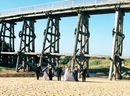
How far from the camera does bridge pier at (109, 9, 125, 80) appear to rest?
24.2m

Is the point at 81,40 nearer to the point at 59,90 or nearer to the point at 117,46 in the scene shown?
the point at 117,46

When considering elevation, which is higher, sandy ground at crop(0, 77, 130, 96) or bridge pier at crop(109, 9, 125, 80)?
bridge pier at crop(109, 9, 125, 80)

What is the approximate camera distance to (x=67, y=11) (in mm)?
28641

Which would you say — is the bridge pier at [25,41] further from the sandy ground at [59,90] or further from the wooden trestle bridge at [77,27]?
the sandy ground at [59,90]

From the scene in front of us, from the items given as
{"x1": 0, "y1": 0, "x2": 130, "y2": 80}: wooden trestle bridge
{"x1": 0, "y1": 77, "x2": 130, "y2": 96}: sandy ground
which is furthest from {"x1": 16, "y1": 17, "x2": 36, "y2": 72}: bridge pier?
{"x1": 0, "y1": 77, "x2": 130, "y2": 96}: sandy ground

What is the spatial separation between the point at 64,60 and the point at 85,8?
1792 inches

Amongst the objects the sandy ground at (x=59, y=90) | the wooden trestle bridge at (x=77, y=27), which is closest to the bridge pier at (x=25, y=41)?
the wooden trestle bridge at (x=77, y=27)

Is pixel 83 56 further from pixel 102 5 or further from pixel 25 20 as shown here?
pixel 25 20

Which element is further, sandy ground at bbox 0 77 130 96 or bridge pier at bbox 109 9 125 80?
bridge pier at bbox 109 9 125 80

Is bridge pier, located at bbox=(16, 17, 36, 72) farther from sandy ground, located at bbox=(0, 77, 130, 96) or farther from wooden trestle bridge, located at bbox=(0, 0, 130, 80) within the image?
sandy ground, located at bbox=(0, 77, 130, 96)

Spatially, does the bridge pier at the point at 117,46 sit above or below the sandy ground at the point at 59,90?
above

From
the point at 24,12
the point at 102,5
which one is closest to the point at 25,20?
the point at 24,12

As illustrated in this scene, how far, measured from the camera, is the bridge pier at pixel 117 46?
2419cm

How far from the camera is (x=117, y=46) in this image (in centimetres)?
2527
